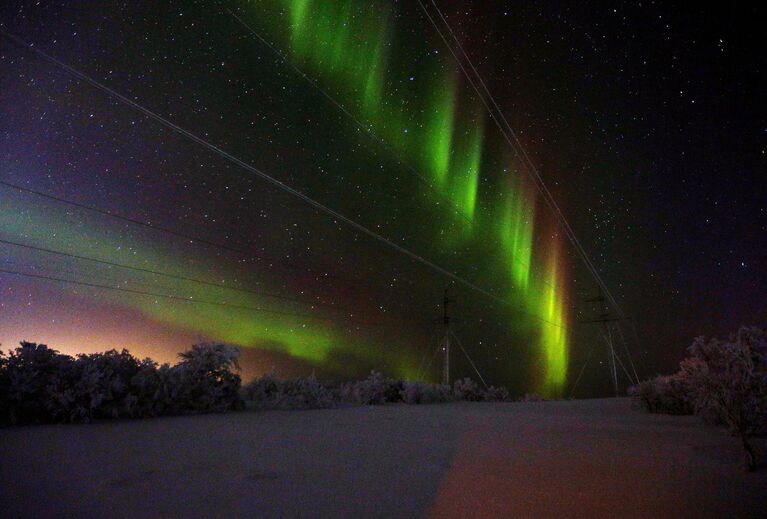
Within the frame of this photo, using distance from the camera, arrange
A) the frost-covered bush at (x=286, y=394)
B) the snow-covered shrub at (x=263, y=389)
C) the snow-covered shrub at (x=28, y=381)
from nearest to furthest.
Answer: the snow-covered shrub at (x=28, y=381) < the frost-covered bush at (x=286, y=394) < the snow-covered shrub at (x=263, y=389)

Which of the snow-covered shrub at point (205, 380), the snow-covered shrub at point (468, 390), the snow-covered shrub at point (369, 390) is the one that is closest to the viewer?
the snow-covered shrub at point (205, 380)

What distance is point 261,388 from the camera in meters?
10.5

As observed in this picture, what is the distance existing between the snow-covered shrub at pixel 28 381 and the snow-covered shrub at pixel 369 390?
24.3 ft

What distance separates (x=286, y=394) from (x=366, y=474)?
723 cm

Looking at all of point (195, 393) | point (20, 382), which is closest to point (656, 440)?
point (195, 393)

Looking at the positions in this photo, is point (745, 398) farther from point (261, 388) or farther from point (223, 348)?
point (261, 388)

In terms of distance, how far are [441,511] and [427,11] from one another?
508 inches

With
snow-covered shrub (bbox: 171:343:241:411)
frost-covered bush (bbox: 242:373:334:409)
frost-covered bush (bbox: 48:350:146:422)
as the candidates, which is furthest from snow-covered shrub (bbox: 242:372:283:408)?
frost-covered bush (bbox: 48:350:146:422)

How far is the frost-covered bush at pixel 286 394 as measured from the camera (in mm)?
9289

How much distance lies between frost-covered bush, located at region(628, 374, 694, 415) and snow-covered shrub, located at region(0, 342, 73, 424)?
33.9ft

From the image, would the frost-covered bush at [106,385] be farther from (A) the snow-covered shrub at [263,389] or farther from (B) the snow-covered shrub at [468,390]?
(B) the snow-covered shrub at [468,390]

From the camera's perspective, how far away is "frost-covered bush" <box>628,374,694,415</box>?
27.2ft

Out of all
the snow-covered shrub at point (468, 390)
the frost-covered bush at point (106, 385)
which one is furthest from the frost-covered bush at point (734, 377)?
the snow-covered shrub at point (468, 390)

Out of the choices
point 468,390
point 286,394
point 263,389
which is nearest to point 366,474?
point 286,394
